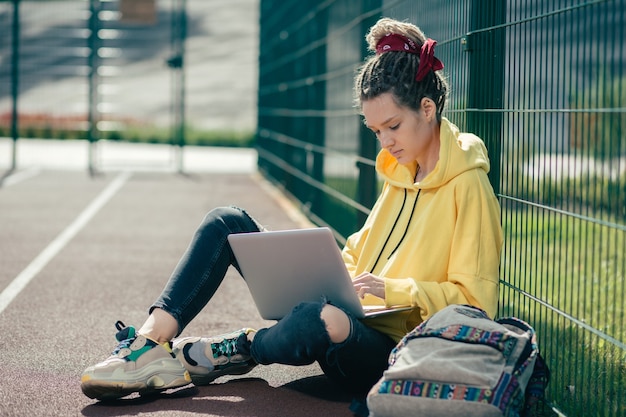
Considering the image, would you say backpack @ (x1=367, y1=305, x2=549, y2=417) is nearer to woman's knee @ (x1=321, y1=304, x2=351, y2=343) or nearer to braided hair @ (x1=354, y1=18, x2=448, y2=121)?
woman's knee @ (x1=321, y1=304, x2=351, y2=343)

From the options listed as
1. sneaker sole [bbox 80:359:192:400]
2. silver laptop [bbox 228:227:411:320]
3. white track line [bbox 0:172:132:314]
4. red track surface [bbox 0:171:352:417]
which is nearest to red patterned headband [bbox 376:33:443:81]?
silver laptop [bbox 228:227:411:320]

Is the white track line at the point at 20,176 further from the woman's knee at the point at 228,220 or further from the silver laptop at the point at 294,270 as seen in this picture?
the silver laptop at the point at 294,270

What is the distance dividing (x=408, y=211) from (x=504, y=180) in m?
0.47

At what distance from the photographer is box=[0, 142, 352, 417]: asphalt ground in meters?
4.21

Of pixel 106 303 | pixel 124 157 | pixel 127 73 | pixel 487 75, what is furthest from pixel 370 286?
pixel 127 73

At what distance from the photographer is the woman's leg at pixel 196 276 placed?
4266mm

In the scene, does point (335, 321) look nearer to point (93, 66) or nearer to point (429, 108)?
point (429, 108)

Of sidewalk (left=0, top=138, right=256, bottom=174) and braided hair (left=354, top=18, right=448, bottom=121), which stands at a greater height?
braided hair (left=354, top=18, right=448, bottom=121)

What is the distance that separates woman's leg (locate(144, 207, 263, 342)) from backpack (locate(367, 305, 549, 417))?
105 cm

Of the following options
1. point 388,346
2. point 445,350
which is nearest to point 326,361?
point 388,346

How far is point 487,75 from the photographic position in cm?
445

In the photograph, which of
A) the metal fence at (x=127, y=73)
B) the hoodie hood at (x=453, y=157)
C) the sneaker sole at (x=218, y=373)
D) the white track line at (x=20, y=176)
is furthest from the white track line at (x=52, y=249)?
the metal fence at (x=127, y=73)

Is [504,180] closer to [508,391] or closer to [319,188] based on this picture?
[508,391]

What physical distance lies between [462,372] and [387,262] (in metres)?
0.89
